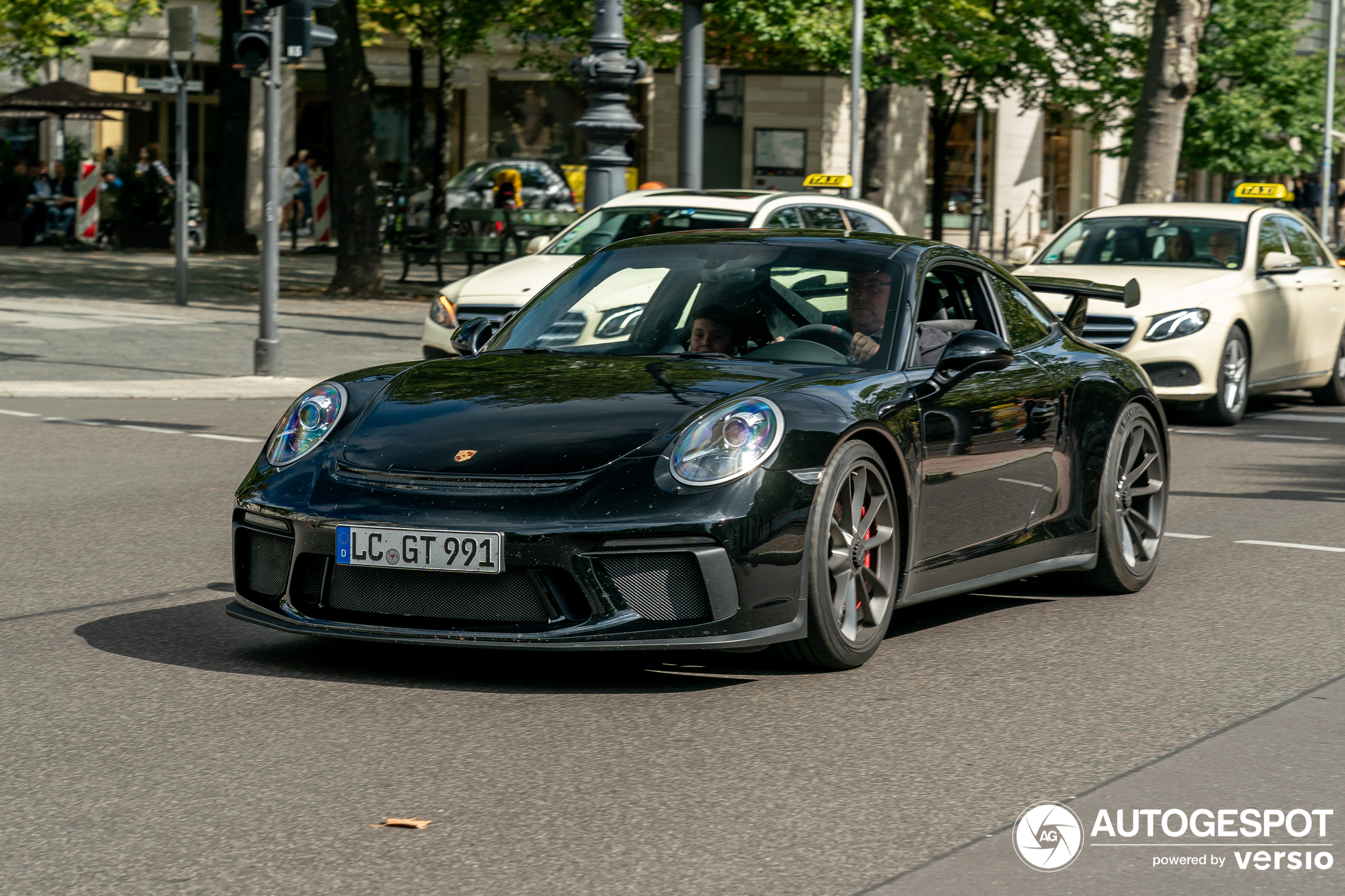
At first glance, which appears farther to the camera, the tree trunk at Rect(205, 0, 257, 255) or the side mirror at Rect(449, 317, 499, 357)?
the tree trunk at Rect(205, 0, 257, 255)

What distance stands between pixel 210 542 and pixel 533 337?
7.30 feet

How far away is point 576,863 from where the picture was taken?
3.94 meters

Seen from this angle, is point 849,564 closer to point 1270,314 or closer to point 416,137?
point 1270,314

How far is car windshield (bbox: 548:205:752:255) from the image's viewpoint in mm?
14852

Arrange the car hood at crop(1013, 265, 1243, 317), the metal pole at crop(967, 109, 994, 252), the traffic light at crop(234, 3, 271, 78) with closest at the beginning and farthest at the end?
the car hood at crop(1013, 265, 1243, 317) → the traffic light at crop(234, 3, 271, 78) → the metal pole at crop(967, 109, 994, 252)

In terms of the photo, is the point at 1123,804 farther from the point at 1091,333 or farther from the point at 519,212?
the point at 519,212

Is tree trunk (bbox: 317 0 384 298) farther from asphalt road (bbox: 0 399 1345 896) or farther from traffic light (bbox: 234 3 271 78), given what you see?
asphalt road (bbox: 0 399 1345 896)

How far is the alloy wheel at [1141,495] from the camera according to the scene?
7383 mm

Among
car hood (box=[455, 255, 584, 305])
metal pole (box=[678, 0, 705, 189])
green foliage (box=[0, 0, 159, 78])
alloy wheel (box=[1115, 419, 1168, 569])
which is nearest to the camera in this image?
alloy wheel (box=[1115, 419, 1168, 569])

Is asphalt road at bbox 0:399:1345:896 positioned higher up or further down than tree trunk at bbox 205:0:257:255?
further down

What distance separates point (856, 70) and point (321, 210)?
11.6 m

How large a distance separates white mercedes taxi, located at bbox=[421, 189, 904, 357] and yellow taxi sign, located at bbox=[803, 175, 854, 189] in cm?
233

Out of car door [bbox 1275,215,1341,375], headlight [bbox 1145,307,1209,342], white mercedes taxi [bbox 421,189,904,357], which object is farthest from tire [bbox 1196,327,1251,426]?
white mercedes taxi [bbox 421,189,904,357]

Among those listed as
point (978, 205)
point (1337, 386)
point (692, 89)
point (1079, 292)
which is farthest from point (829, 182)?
point (978, 205)
